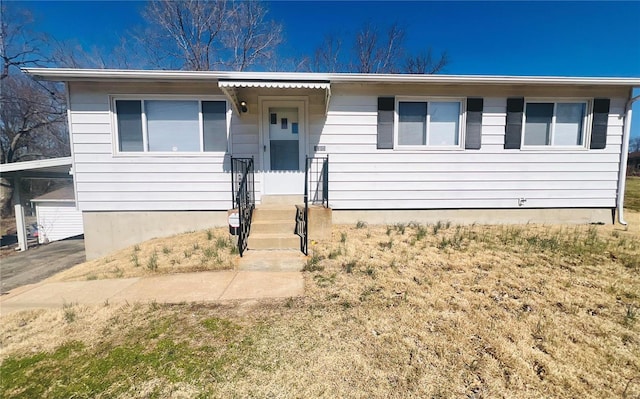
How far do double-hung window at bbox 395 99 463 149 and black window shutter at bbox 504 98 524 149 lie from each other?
103 cm

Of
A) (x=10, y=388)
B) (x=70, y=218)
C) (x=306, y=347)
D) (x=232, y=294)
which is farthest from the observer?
(x=70, y=218)

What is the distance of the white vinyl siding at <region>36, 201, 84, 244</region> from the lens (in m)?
12.4

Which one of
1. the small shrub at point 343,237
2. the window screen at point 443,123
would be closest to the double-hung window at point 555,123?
the window screen at point 443,123

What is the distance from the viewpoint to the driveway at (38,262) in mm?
6957

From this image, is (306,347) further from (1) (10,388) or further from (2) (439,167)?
(2) (439,167)

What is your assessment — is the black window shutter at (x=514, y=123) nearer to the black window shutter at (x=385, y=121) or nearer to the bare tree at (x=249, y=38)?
the black window shutter at (x=385, y=121)

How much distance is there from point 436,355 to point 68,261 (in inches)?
431

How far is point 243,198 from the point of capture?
4.74 m

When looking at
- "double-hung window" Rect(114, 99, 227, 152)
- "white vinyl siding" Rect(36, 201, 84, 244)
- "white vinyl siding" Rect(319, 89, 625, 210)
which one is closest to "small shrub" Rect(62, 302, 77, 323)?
"double-hung window" Rect(114, 99, 227, 152)

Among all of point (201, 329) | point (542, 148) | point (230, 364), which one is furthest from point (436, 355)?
point (542, 148)

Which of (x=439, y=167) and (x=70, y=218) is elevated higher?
(x=439, y=167)

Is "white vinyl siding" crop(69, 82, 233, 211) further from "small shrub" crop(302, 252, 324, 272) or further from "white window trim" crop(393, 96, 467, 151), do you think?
"white window trim" crop(393, 96, 467, 151)

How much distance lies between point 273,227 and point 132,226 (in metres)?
3.41

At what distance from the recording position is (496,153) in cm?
584
